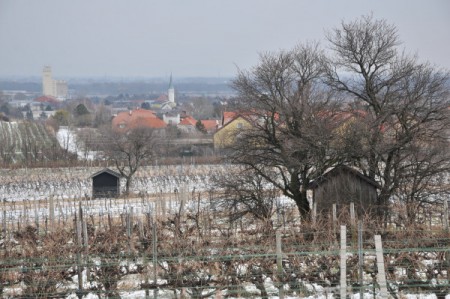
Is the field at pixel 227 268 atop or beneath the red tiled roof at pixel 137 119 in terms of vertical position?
beneath

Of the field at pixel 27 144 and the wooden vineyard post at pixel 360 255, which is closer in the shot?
the wooden vineyard post at pixel 360 255

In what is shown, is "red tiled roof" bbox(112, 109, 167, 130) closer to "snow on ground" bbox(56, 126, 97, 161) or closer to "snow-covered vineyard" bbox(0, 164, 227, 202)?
"snow on ground" bbox(56, 126, 97, 161)

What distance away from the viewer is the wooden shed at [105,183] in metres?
30.1

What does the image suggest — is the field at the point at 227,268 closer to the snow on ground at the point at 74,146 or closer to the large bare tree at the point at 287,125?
the large bare tree at the point at 287,125

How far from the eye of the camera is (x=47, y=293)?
11898 millimetres

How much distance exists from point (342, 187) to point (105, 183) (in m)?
13.2

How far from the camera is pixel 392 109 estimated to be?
19.9 meters

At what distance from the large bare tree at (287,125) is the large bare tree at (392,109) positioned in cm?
81

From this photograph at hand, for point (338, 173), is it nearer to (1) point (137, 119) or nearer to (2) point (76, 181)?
(2) point (76, 181)

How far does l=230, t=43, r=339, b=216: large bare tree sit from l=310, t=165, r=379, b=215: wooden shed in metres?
0.29

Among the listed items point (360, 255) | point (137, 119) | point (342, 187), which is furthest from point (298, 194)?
point (137, 119)

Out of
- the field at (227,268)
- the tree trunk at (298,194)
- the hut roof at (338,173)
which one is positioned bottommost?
the field at (227,268)

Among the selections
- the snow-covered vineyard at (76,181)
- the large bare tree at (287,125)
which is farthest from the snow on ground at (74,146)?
the large bare tree at (287,125)

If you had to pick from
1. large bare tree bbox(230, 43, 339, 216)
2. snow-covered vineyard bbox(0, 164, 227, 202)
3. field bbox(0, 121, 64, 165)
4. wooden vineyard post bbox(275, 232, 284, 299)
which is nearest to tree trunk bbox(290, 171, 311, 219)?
large bare tree bbox(230, 43, 339, 216)
